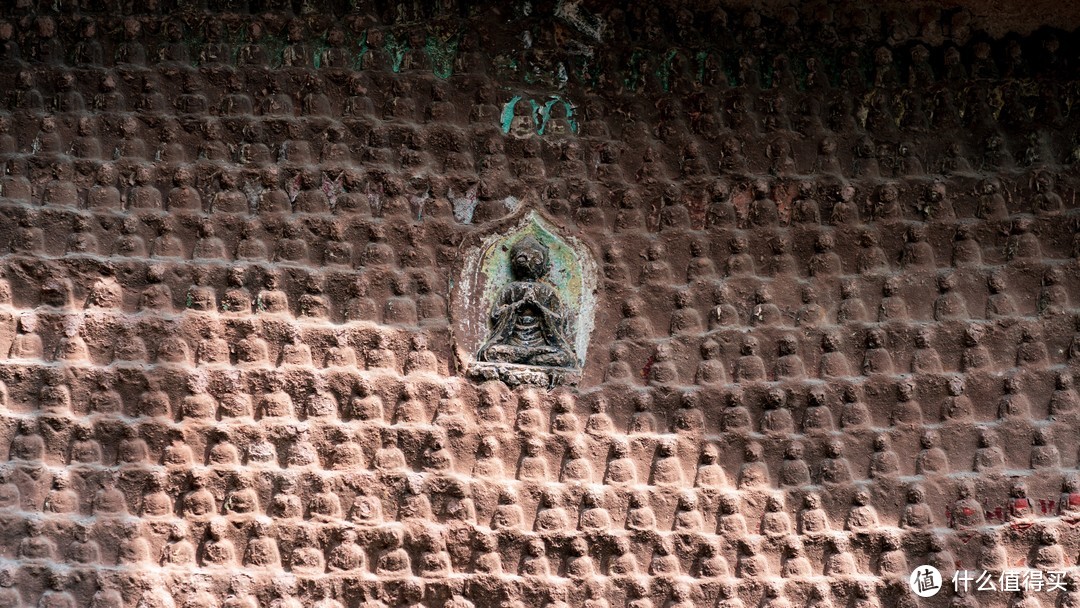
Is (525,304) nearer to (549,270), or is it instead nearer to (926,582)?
(549,270)

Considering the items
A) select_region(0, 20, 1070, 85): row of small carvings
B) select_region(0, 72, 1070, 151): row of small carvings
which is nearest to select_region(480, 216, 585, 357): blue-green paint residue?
select_region(0, 72, 1070, 151): row of small carvings

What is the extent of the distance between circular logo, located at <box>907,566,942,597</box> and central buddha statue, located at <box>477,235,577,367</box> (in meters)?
2.05

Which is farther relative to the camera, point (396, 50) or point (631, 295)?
point (396, 50)

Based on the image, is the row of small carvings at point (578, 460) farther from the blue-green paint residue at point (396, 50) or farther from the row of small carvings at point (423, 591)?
the blue-green paint residue at point (396, 50)

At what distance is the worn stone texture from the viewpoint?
776 centimetres

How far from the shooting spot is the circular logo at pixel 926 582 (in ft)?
25.6

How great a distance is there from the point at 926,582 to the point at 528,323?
243 centimetres

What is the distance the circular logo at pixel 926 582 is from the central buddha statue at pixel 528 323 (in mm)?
2046

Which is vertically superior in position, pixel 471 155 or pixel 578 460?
pixel 471 155

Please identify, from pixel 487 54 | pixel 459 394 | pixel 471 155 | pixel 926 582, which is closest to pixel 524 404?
pixel 459 394

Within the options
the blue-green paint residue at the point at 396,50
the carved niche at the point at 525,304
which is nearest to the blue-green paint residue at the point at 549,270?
the carved niche at the point at 525,304

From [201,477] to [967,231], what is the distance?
4.23 m

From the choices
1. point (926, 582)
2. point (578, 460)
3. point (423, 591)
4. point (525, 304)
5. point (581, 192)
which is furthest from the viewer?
point (581, 192)

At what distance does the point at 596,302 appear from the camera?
835 cm
